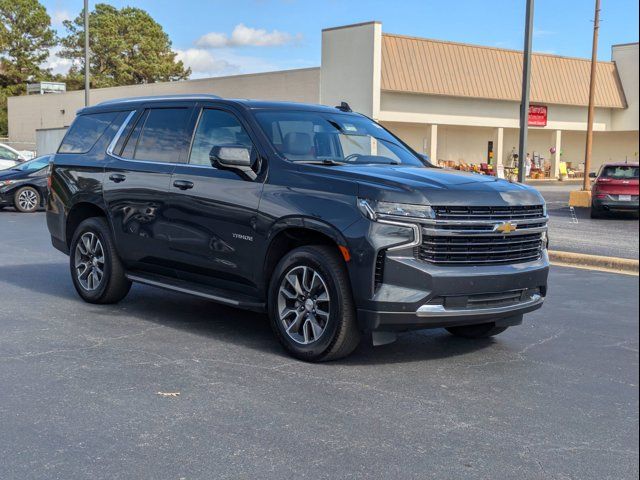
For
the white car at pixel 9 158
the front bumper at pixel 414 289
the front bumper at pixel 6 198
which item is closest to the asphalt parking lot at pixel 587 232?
the front bumper at pixel 414 289

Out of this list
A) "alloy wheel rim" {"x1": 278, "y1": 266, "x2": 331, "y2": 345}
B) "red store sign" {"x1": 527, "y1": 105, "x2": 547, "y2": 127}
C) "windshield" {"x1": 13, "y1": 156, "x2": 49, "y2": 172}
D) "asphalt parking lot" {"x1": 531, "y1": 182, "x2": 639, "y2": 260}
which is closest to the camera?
"alloy wheel rim" {"x1": 278, "y1": 266, "x2": 331, "y2": 345}

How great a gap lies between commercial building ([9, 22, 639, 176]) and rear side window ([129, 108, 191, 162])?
87.3ft

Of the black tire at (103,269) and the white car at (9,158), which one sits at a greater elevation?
the white car at (9,158)

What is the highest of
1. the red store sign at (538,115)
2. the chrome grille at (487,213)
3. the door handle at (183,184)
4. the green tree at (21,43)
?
the green tree at (21,43)

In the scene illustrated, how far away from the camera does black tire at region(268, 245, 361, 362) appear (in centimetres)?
582

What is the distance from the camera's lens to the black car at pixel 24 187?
2033 centimetres

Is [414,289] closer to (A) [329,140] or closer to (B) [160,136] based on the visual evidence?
(A) [329,140]

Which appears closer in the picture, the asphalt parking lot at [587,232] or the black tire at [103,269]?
the black tire at [103,269]

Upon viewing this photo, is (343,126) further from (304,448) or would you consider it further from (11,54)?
(11,54)

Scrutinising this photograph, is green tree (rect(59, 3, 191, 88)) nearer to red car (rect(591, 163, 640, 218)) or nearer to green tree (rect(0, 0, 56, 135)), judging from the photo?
green tree (rect(0, 0, 56, 135))

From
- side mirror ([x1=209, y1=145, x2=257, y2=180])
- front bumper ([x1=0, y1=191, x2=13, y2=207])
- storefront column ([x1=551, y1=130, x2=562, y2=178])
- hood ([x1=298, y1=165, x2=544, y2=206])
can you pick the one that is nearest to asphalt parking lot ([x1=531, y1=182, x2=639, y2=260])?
hood ([x1=298, y1=165, x2=544, y2=206])

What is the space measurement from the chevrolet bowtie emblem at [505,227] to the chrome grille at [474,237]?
0.4 inches

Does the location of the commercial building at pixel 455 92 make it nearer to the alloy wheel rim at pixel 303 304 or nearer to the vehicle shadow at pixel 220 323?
the vehicle shadow at pixel 220 323

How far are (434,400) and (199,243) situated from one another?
102 inches
